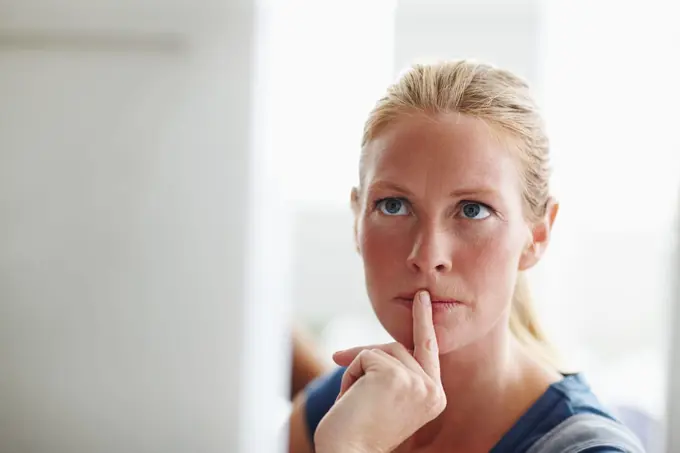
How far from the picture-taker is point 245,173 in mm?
648

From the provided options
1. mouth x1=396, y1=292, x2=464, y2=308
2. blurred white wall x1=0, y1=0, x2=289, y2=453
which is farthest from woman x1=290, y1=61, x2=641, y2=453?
blurred white wall x1=0, y1=0, x2=289, y2=453

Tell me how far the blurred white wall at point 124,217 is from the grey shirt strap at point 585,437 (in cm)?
28

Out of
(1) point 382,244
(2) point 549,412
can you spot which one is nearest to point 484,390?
(2) point 549,412

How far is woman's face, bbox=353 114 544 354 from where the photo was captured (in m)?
0.51

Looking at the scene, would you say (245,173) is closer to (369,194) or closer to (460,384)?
(369,194)

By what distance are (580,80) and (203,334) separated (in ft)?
3.07

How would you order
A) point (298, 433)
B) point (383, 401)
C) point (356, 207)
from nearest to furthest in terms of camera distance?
point (383, 401) → point (356, 207) → point (298, 433)

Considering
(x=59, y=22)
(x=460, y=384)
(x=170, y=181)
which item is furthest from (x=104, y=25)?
(x=460, y=384)

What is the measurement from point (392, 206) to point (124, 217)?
0.84ft

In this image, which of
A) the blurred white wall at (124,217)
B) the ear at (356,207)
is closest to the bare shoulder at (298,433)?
the blurred white wall at (124,217)

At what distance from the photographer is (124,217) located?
2.08 feet

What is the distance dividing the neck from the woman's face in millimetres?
42

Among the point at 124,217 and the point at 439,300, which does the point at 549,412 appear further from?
the point at 124,217

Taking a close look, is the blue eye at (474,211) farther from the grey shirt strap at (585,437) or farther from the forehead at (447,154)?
the grey shirt strap at (585,437)
